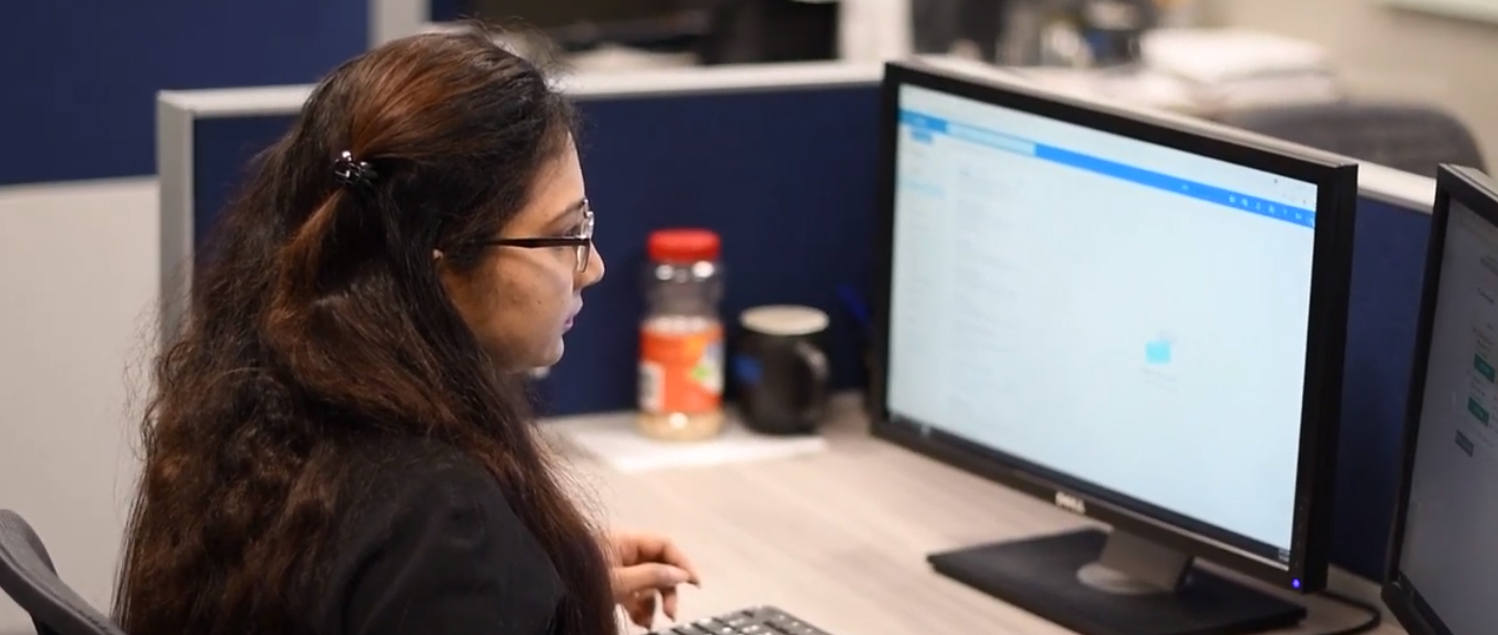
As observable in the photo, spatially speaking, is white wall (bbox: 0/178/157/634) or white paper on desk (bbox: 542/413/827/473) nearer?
white paper on desk (bbox: 542/413/827/473)

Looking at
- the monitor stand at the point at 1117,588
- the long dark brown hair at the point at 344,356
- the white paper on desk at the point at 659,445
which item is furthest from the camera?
the white paper on desk at the point at 659,445

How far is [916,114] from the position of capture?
1.90 metres

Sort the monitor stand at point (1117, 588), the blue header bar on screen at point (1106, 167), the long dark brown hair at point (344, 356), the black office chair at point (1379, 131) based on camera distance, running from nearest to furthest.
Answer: the long dark brown hair at point (344, 356)
the blue header bar on screen at point (1106, 167)
the monitor stand at point (1117, 588)
the black office chair at point (1379, 131)

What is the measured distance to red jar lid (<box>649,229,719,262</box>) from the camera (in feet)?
7.06

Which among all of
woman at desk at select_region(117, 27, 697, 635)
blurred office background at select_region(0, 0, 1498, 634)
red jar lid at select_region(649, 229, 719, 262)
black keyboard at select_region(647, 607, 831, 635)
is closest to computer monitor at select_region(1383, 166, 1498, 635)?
black keyboard at select_region(647, 607, 831, 635)

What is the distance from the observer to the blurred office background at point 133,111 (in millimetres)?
2607

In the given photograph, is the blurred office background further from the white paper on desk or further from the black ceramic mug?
the black ceramic mug

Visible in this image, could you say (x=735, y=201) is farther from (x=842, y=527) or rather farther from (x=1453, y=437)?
(x=1453, y=437)

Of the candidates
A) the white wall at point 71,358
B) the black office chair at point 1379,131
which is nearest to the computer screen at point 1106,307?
the black office chair at point 1379,131

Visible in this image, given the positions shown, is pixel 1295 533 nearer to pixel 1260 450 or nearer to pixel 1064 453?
pixel 1260 450

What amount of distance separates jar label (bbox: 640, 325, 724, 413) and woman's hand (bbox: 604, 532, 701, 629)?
1.63 ft

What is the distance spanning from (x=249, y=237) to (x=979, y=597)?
2.32 feet

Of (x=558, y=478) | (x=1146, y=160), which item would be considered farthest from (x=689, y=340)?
(x=558, y=478)

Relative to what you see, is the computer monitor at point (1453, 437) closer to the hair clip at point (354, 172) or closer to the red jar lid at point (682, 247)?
the hair clip at point (354, 172)
